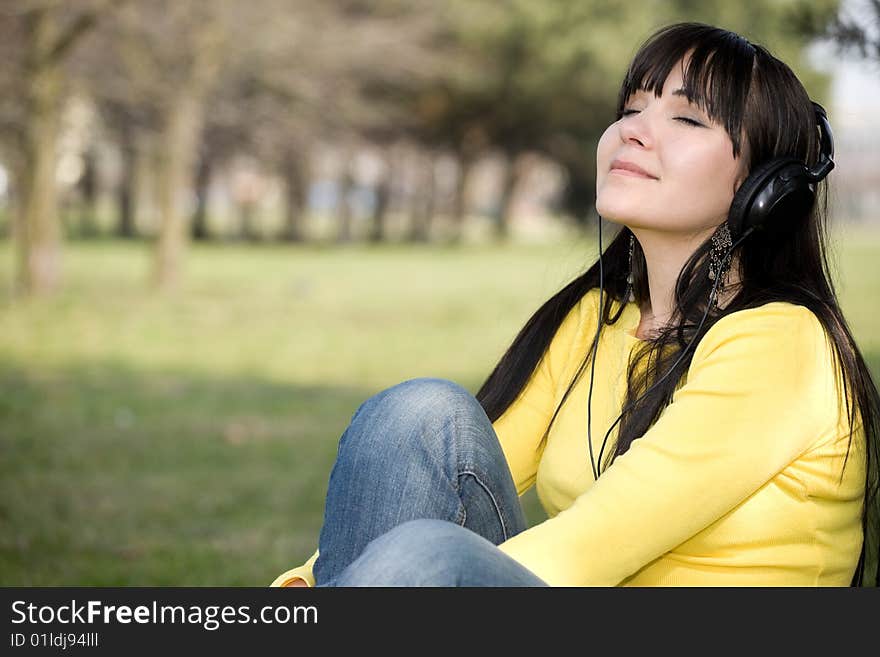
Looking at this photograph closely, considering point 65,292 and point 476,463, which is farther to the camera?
point 65,292

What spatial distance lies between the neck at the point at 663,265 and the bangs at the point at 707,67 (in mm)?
208

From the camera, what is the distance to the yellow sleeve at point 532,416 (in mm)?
2494

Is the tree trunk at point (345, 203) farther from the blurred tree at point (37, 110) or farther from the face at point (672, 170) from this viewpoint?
the face at point (672, 170)

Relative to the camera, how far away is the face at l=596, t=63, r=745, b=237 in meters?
2.18

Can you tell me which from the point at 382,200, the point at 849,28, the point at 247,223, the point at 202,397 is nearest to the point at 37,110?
the point at 202,397

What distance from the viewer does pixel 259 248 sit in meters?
28.8

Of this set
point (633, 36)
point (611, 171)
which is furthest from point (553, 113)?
point (611, 171)

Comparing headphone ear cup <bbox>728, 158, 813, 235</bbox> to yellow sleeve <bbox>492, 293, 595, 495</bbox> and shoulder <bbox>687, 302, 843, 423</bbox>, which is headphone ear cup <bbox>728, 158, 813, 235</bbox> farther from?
yellow sleeve <bbox>492, 293, 595, 495</bbox>

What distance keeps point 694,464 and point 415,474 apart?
1.67 ft

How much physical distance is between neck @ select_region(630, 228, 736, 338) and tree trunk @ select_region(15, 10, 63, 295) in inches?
486

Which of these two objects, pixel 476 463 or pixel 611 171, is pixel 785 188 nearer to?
pixel 611 171

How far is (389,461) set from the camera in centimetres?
210

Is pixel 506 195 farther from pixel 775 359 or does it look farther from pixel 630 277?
pixel 775 359
